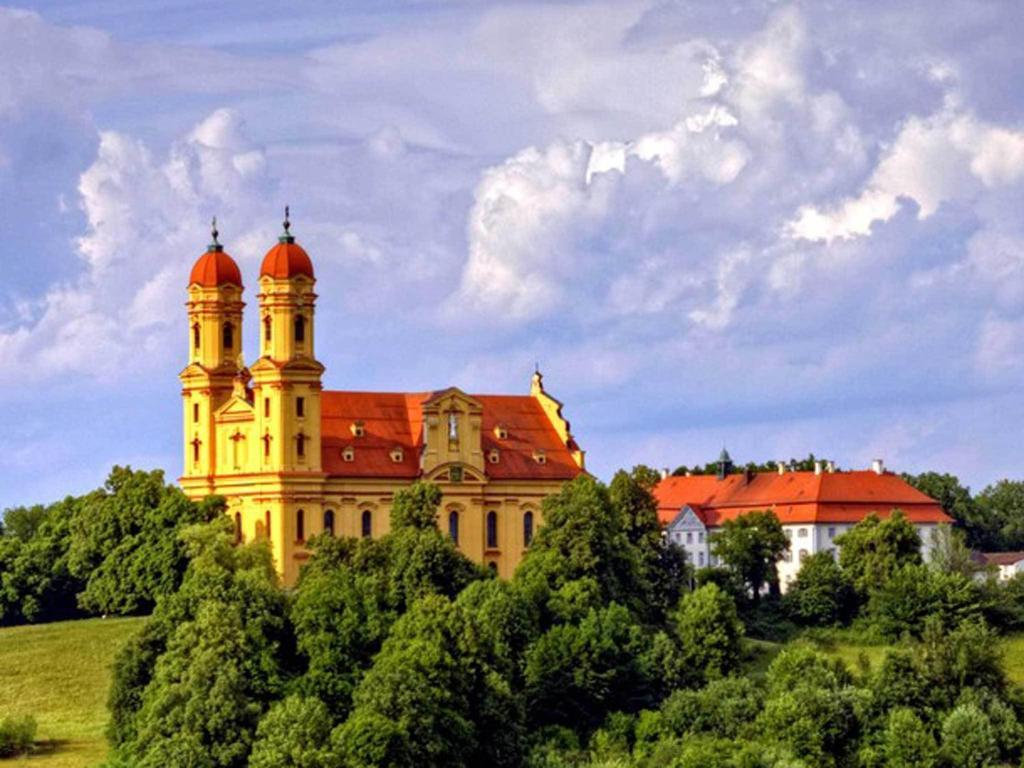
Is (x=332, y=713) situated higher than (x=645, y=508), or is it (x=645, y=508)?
(x=645, y=508)

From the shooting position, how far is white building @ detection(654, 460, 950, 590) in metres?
115

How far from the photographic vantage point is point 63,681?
8381 centimetres

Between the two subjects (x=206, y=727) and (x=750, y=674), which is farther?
(x=750, y=674)

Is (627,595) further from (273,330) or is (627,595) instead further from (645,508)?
(273,330)

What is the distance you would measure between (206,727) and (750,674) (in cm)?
2326

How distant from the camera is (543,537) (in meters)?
89.6

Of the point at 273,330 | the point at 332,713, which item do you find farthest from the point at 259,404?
the point at 332,713

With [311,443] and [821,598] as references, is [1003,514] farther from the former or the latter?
[311,443]

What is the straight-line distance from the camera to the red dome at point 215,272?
314 ft

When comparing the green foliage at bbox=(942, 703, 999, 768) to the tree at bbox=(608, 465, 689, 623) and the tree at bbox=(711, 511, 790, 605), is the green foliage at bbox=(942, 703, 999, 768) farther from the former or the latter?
the tree at bbox=(711, 511, 790, 605)

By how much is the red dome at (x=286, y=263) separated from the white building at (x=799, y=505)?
92.6ft

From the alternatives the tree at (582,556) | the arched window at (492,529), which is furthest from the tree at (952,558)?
the arched window at (492,529)

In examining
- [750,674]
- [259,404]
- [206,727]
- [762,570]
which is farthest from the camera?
[762,570]

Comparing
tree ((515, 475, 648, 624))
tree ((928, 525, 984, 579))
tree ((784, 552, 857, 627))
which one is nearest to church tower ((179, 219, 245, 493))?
tree ((515, 475, 648, 624))
